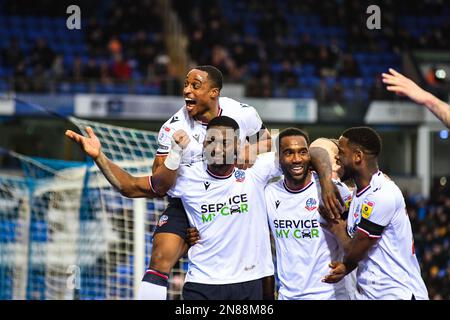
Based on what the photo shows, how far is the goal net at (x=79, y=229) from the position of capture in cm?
896

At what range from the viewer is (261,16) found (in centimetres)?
2150

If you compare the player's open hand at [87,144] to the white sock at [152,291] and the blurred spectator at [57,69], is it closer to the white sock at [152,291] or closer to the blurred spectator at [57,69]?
the white sock at [152,291]

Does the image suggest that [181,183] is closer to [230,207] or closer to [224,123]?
[230,207]

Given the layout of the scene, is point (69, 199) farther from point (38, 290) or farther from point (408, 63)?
point (408, 63)

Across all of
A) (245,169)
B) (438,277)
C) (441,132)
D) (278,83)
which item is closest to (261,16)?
(278,83)

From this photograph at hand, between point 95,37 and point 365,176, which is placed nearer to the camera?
point 365,176

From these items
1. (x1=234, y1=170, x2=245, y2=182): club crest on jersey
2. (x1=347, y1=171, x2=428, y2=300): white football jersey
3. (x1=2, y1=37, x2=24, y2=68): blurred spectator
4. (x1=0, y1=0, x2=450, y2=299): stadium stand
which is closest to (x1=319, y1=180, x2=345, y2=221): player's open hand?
(x1=347, y1=171, x2=428, y2=300): white football jersey

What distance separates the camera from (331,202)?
5.72 m

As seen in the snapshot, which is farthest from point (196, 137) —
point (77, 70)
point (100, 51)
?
point (100, 51)

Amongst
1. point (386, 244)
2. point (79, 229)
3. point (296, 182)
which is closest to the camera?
point (386, 244)

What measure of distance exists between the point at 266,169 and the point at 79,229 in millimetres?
5462

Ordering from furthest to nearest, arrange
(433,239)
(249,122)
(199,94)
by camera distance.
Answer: (433,239) → (249,122) → (199,94)

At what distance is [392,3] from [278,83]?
4397 millimetres

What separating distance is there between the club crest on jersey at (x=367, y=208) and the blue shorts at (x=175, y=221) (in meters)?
1.30
